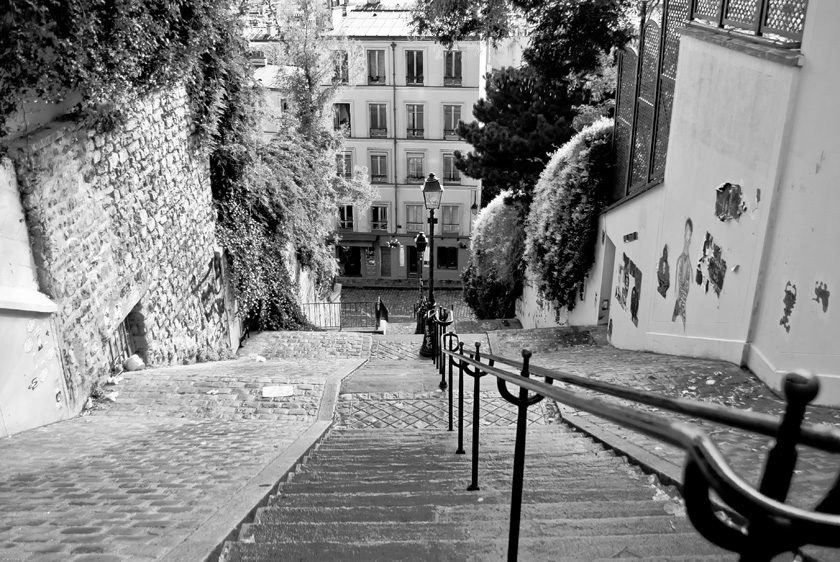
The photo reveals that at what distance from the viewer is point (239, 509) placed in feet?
11.2

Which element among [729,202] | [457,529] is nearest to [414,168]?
[729,202]

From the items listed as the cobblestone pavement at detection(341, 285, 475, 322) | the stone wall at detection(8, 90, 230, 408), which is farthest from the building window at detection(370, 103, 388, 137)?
the stone wall at detection(8, 90, 230, 408)

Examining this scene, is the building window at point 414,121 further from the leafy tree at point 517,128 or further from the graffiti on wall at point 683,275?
the graffiti on wall at point 683,275

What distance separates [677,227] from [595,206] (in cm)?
423

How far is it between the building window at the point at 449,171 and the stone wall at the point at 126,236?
1981 cm

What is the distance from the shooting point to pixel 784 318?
5.30 meters

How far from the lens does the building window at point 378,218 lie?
31172 millimetres

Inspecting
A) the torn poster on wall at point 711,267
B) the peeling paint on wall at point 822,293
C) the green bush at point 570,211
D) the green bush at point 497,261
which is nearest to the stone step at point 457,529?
the peeling paint on wall at point 822,293

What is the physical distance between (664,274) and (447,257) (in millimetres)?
23473

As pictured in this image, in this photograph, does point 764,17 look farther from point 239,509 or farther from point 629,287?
point 239,509

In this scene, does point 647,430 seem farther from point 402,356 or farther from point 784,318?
point 402,356

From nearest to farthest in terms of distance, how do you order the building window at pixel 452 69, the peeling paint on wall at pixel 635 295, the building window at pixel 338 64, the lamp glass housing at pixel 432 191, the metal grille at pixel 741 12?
the metal grille at pixel 741 12 < the peeling paint on wall at pixel 635 295 < the lamp glass housing at pixel 432 191 < the building window at pixel 338 64 < the building window at pixel 452 69

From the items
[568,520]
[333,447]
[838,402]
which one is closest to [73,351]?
[333,447]

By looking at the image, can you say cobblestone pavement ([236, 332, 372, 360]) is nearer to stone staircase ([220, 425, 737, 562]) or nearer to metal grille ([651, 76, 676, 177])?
metal grille ([651, 76, 676, 177])
